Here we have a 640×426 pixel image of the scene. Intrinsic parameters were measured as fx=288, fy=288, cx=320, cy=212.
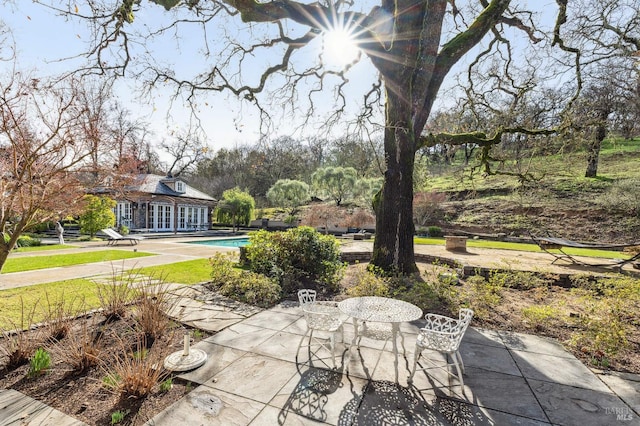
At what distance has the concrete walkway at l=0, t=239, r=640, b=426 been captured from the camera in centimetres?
245

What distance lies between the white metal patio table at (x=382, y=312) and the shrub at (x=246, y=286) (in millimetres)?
2436

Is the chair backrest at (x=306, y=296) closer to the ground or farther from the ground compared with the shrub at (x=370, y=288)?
farther from the ground

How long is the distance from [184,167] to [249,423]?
36024 millimetres

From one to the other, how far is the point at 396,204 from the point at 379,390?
4780 millimetres

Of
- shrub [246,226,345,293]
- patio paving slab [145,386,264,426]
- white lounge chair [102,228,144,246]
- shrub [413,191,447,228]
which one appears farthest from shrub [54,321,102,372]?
shrub [413,191,447,228]

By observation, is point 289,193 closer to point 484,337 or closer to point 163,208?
point 163,208

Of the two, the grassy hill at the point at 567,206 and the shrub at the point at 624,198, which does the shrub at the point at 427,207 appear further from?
the shrub at the point at 624,198

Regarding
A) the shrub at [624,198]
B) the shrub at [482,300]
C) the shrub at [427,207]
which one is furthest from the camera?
the shrub at [427,207]

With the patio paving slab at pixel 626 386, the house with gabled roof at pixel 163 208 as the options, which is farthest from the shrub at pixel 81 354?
the house with gabled roof at pixel 163 208

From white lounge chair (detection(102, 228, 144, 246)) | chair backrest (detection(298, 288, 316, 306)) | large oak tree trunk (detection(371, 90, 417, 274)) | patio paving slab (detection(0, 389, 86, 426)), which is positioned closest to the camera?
patio paving slab (detection(0, 389, 86, 426))

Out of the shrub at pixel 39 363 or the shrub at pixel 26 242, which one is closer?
the shrub at pixel 39 363

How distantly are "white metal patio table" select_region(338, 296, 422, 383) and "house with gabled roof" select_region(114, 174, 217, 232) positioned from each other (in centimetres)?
2147

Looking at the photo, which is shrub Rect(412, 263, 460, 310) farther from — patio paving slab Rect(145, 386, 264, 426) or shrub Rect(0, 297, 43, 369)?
shrub Rect(0, 297, 43, 369)

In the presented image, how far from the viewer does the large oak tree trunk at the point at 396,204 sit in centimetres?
696
